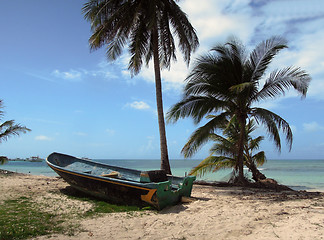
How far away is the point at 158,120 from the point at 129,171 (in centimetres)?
265

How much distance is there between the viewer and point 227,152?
39.0 feet

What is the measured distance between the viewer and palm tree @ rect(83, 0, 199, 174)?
1089 centimetres

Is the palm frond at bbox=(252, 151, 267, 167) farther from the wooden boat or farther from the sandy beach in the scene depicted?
the wooden boat

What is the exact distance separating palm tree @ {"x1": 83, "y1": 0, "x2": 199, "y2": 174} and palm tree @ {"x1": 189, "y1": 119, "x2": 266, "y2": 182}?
1.57 metres

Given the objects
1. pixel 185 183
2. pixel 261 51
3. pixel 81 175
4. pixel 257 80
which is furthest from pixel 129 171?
pixel 261 51

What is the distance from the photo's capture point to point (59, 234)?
4.38 m

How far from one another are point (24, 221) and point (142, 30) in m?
9.34

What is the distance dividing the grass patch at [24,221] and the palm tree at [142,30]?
5655 millimetres

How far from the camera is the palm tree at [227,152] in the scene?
1132 cm

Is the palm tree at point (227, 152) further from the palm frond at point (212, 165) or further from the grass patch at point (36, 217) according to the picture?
the grass patch at point (36, 217)

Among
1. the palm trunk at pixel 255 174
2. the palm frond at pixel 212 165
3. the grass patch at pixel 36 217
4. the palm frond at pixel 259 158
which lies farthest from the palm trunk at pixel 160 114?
the palm frond at pixel 259 158

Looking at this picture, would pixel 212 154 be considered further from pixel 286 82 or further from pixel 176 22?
pixel 176 22

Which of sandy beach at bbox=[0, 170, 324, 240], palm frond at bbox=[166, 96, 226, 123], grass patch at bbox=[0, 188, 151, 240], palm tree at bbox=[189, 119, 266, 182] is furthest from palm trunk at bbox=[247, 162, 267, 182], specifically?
grass patch at bbox=[0, 188, 151, 240]

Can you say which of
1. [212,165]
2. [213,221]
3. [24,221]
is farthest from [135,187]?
[212,165]
